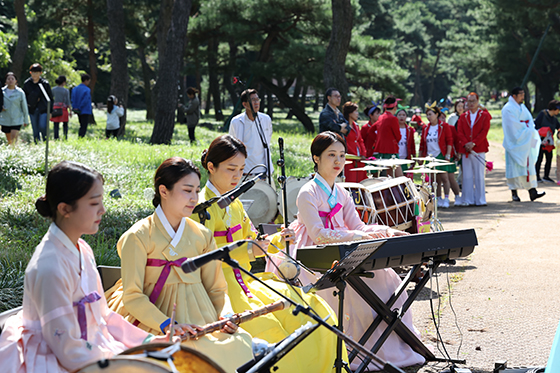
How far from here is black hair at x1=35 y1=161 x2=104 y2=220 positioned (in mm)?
2428

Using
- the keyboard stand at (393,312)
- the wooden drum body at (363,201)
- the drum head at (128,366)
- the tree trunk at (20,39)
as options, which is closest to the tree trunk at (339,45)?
the tree trunk at (20,39)

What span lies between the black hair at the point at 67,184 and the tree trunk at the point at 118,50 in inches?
526

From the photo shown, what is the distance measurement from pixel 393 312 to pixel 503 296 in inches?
87.3

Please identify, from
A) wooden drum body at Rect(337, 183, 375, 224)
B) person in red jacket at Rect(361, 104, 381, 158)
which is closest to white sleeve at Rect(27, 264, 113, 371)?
wooden drum body at Rect(337, 183, 375, 224)

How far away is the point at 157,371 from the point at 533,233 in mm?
7732

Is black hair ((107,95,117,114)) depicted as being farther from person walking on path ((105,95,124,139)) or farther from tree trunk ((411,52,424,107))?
tree trunk ((411,52,424,107))

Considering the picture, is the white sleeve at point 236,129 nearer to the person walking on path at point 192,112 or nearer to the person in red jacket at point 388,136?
the person in red jacket at point 388,136

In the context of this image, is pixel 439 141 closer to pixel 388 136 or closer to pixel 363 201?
pixel 388 136

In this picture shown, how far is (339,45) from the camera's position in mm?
14914

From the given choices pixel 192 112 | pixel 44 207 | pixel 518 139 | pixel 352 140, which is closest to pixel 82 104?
pixel 192 112

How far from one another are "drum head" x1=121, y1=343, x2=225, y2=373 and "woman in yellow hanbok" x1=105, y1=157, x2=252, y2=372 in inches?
29.0

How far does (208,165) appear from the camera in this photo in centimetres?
386

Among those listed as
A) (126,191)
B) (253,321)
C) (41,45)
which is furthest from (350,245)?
(41,45)

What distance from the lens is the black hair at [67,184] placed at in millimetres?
2428
